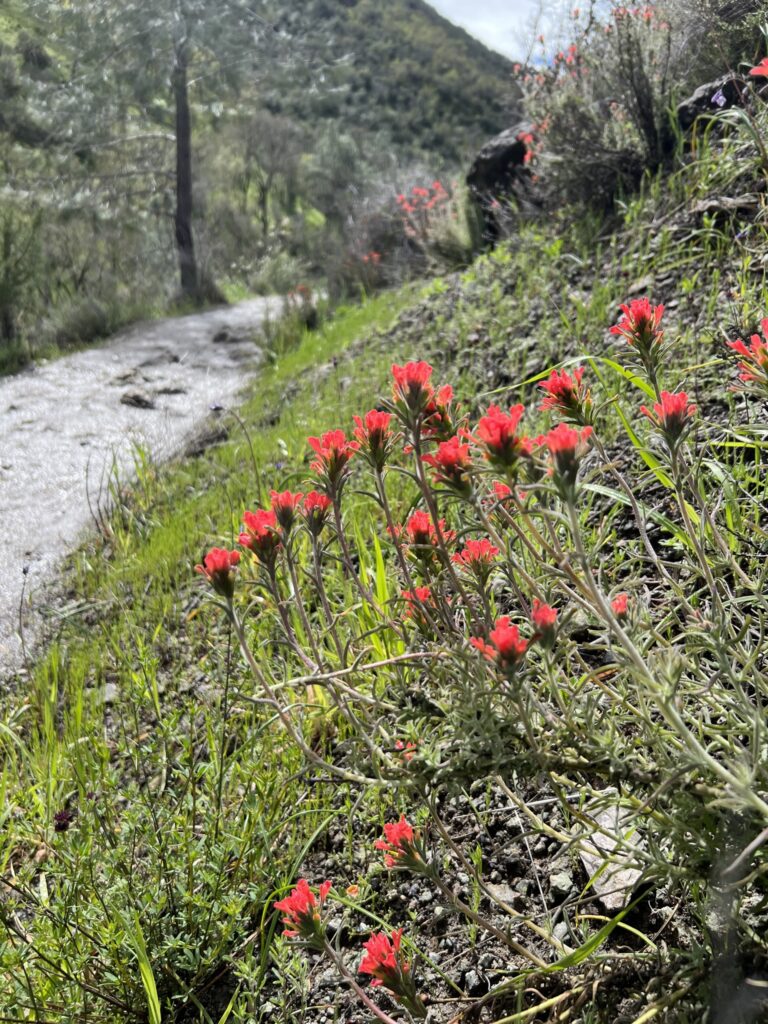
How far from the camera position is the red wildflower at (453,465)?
0.97 metres

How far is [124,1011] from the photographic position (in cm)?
138

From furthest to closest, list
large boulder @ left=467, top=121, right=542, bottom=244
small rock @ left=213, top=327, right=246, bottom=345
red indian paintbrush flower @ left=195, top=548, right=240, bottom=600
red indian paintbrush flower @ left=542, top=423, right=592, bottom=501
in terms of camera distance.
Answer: small rock @ left=213, top=327, right=246, bottom=345
large boulder @ left=467, top=121, right=542, bottom=244
red indian paintbrush flower @ left=195, top=548, right=240, bottom=600
red indian paintbrush flower @ left=542, top=423, right=592, bottom=501

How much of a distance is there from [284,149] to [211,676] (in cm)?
2783

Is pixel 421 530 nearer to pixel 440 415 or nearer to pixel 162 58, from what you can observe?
pixel 440 415

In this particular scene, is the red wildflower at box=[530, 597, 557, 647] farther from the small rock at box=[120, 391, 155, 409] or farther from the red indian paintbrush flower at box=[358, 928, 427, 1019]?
the small rock at box=[120, 391, 155, 409]

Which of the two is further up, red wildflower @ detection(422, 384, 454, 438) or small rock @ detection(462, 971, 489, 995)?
red wildflower @ detection(422, 384, 454, 438)

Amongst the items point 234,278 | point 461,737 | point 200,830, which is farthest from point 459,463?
point 234,278

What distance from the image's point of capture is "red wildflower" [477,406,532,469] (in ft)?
2.91

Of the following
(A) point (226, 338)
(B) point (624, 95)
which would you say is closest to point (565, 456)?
(B) point (624, 95)

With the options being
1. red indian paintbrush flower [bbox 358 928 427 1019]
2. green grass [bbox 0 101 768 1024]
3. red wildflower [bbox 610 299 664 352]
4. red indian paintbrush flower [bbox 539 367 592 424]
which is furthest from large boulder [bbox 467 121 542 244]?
red indian paintbrush flower [bbox 358 928 427 1019]

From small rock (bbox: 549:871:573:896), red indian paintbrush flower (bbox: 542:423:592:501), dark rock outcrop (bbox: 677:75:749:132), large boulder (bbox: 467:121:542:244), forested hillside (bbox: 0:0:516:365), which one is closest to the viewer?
red indian paintbrush flower (bbox: 542:423:592:501)

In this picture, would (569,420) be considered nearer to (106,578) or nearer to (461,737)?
(461,737)

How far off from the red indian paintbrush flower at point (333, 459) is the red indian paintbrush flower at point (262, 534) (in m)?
0.12

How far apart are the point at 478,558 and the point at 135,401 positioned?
5.89m
